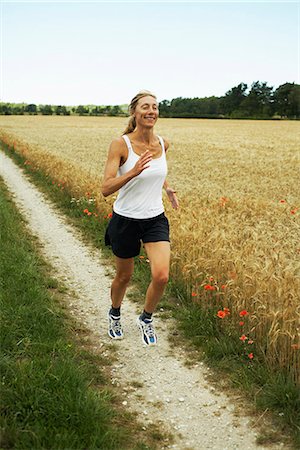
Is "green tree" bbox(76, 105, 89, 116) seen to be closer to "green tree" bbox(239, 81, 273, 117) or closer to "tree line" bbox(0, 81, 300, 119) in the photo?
"tree line" bbox(0, 81, 300, 119)

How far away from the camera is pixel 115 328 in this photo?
5027 millimetres

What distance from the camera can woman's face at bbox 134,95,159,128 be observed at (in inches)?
169

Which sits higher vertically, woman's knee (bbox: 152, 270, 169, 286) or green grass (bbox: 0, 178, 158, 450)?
woman's knee (bbox: 152, 270, 169, 286)

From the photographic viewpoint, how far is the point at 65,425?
3195 millimetres

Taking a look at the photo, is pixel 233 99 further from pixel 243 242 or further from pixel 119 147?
pixel 119 147

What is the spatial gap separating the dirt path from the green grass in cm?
→ 22

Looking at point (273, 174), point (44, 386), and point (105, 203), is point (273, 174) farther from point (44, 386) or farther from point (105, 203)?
point (44, 386)

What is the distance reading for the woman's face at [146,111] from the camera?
4.28m

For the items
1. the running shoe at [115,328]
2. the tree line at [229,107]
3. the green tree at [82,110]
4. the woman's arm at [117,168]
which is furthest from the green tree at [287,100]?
the woman's arm at [117,168]

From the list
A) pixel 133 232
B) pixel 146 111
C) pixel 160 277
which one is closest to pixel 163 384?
pixel 160 277

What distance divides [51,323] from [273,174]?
13775 mm

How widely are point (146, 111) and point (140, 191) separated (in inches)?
27.9

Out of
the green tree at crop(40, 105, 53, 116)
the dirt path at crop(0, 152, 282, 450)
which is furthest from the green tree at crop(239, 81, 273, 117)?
the dirt path at crop(0, 152, 282, 450)

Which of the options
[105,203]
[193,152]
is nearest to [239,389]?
[105,203]
